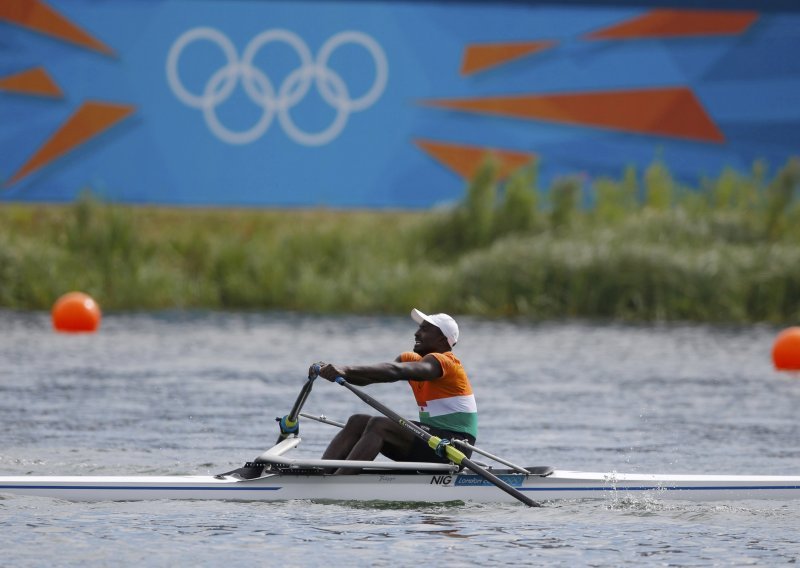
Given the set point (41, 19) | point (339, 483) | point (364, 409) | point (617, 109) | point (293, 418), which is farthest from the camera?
point (617, 109)

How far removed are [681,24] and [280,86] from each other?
10.6 m

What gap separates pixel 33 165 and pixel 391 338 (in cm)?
1612

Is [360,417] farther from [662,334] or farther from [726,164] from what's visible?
[726,164]

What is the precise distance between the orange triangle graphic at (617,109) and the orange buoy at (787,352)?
17.4 m

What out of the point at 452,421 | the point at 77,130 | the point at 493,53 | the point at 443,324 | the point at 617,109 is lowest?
the point at 452,421

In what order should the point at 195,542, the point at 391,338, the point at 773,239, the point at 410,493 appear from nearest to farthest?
the point at 195,542
the point at 410,493
the point at 391,338
the point at 773,239

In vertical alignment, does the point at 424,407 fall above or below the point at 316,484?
above

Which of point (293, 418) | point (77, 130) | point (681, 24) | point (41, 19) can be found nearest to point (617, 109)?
point (681, 24)

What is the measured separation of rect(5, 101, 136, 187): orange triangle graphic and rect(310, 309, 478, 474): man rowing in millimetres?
28769

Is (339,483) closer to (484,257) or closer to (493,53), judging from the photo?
(484,257)

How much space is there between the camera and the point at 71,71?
40250 millimetres

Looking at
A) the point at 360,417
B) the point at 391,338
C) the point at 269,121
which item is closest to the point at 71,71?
the point at 269,121

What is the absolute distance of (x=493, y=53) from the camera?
134ft

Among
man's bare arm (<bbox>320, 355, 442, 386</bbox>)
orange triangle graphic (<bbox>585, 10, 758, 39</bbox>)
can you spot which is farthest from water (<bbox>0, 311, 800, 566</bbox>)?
orange triangle graphic (<bbox>585, 10, 758, 39</bbox>)
